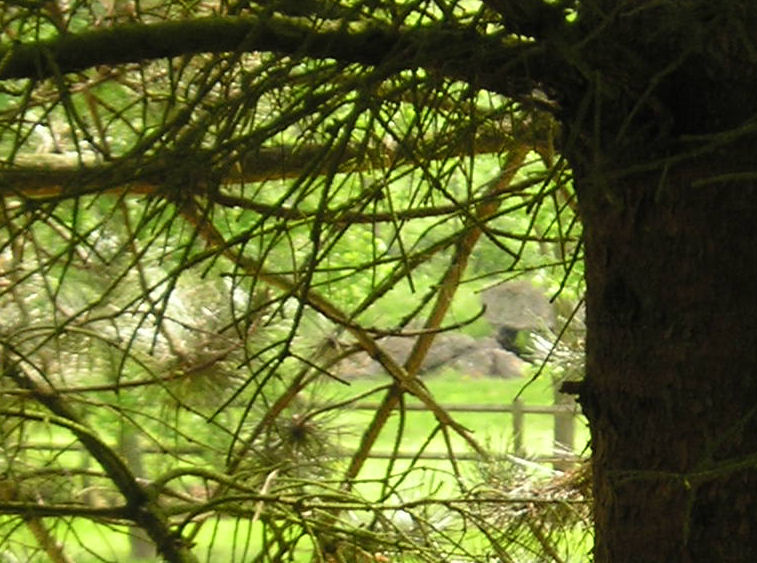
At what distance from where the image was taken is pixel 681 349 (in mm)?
663

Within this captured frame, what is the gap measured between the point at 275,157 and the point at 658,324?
87cm

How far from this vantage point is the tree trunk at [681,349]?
0.65 m

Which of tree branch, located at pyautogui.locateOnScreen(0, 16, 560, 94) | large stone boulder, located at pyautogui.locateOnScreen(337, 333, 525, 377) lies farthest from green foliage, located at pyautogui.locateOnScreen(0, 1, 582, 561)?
large stone boulder, located at pyautogui.locateOnScreen(337, 333, 525, 377)

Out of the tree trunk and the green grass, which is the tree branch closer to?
the tree trunk

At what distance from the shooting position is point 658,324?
0.67 metres

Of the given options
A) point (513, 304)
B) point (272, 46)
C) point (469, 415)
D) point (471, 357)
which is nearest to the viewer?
point (272, 46)

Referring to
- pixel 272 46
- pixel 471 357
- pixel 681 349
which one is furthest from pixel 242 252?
pixel 471 357

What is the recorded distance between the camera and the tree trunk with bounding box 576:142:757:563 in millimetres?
649

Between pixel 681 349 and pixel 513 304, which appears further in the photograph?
pixel 513 304

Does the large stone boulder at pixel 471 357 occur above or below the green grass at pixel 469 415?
above

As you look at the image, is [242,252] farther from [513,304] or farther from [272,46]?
[513,304]

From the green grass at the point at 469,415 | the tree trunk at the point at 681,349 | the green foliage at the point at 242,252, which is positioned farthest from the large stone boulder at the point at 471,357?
the tree trunk at the point at 681,349

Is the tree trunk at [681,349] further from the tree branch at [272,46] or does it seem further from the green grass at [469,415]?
the green grass at [469,415]

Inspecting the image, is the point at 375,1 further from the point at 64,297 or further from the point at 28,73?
the point at 64,297
